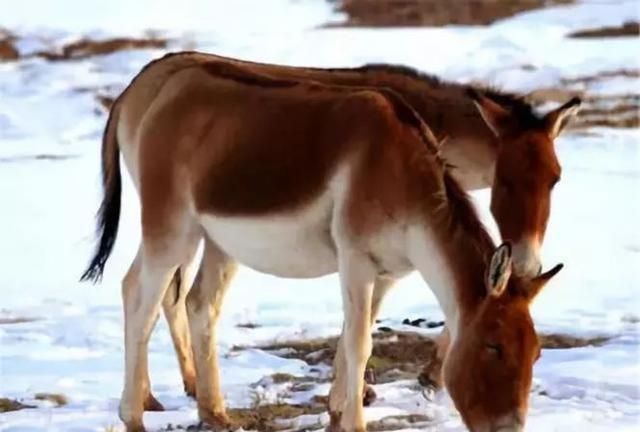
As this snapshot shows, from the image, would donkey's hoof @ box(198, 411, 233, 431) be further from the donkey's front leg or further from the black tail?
the black tail

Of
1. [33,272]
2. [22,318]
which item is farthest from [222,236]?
[33,272]

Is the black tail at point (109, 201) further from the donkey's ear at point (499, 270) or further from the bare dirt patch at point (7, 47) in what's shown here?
the bare dirt patch at point (7, 47)

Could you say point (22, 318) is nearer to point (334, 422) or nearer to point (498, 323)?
point (334, 422)

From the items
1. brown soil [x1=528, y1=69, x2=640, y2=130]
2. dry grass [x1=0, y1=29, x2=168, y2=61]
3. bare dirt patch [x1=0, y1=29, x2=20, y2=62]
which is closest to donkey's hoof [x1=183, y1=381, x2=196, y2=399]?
brown soil [x1=528, y1=69, x2=640, y2=130]

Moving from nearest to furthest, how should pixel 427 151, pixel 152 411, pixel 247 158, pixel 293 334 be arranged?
pixel 427 151 → pixel 247 158 → pixel 152 411 → pixel 293 334

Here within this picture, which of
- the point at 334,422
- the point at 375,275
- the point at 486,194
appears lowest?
the point at 486,194

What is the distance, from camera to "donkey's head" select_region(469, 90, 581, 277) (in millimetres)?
5551

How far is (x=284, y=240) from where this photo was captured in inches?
203

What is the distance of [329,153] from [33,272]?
4.86 meters

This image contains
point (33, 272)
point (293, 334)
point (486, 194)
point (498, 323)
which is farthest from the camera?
point (486, 194)

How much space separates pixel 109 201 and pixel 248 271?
3489 mm

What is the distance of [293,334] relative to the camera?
748cm

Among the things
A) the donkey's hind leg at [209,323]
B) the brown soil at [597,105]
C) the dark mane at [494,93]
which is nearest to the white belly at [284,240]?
the donkey's hind leg at [209,323]

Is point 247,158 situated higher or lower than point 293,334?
higher
